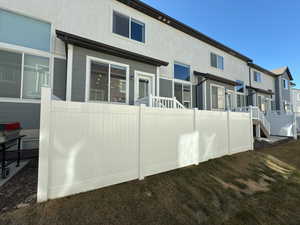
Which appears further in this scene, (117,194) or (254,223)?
(117,194)

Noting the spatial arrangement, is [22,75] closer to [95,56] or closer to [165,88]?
[95,56]

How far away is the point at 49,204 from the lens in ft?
8.04

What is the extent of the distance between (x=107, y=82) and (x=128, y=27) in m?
3.81

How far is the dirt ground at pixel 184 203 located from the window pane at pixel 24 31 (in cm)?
598

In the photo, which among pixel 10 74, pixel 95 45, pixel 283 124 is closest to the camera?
pixel 10 74

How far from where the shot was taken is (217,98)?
11430 millimetres

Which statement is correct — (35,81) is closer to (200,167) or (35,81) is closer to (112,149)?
(112,149)

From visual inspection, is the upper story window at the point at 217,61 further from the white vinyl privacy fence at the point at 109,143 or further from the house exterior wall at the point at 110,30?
the white vinyl privacy fence at the point at 109,143

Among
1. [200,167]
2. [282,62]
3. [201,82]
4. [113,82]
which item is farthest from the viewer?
[282,62]

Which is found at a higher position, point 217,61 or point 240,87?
point 217,61

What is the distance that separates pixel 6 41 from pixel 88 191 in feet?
20.6

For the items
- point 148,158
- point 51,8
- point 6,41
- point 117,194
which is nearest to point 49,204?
point 117,194

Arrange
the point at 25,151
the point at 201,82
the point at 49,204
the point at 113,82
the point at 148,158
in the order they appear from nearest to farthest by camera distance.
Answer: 1. the point at 49,204
2. the point at 148,158
3. the point at 25,151
4. the point at 113,82
5. the point at 201,82

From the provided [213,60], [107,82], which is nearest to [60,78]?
[107,82]
